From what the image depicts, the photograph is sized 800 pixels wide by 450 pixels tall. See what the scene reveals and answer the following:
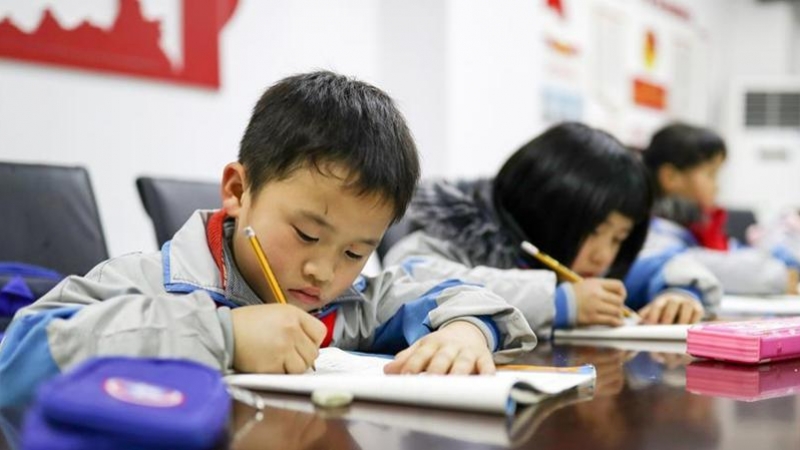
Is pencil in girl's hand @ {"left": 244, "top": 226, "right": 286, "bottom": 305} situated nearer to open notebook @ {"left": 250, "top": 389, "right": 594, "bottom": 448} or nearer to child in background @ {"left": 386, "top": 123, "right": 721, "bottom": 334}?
open notebook @ {"left": 250, "top": 389, "right": 594, "bottom": 448}

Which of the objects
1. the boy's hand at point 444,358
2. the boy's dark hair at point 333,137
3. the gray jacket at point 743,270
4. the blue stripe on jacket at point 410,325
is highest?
the boy's dark hair at point 333,137

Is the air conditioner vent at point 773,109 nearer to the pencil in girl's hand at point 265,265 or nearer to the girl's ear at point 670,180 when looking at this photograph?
the girl's ear at point 670,180

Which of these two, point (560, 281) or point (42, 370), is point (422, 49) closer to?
point (560, 281)

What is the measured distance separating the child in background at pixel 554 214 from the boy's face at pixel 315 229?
47 cm

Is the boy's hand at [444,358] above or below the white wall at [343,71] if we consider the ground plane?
below

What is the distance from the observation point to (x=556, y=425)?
21.7 inches

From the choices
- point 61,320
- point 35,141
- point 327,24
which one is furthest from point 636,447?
point 327,24

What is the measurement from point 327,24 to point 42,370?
6.86 ft

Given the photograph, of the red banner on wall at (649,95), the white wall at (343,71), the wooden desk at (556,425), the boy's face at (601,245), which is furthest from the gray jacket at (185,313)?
the red banner on wall at (649,95)

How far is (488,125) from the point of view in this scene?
3115 millimetres

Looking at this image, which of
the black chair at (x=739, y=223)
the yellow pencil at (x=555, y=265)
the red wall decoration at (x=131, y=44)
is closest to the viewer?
the yellow pencil at (x=555, y=265)

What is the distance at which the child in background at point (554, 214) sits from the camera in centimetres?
140

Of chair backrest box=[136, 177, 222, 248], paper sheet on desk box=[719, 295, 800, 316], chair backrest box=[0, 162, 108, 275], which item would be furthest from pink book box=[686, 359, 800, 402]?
chair backrest box=[0, 162, 108, 275]

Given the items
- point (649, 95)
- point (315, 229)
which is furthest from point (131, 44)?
point (649, 95)
